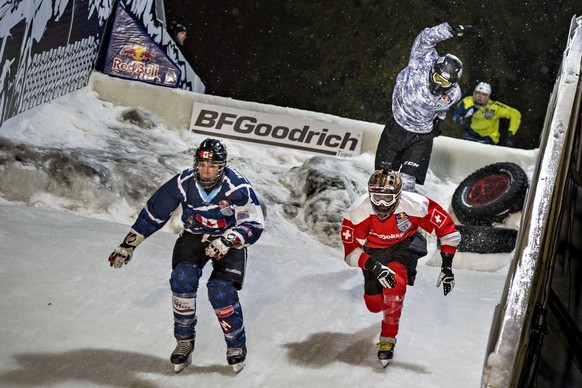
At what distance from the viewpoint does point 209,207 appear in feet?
15.9

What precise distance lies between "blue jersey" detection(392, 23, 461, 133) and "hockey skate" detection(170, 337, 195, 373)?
296 centimetres

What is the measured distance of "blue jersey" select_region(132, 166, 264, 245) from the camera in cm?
482

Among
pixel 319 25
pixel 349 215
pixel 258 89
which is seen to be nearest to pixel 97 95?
pixel 258 89

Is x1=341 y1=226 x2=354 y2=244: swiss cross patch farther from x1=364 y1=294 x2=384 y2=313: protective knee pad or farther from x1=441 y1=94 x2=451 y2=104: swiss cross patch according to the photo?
x1=441 y1=94 x2=451 y2=104: swiss cross patch

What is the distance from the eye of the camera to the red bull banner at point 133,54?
964 centimetres

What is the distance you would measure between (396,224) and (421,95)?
6.76 ft

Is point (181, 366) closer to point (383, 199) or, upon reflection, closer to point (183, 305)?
point (183, 305)

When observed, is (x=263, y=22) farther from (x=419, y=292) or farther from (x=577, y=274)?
(x=577, y=274)

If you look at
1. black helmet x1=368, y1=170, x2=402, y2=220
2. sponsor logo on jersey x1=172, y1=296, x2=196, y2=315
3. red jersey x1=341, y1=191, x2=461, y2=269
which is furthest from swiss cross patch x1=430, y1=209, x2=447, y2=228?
sponsor logo on jersey x1=172, y1=296, x2=196, y2=315

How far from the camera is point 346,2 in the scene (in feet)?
33.9

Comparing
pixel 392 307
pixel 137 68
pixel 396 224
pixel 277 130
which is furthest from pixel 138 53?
pixel 392 307

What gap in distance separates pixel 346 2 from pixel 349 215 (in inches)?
223

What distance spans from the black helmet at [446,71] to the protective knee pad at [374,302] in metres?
2.12

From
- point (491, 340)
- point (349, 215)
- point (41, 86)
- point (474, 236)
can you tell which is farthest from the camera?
point (41, 86)
